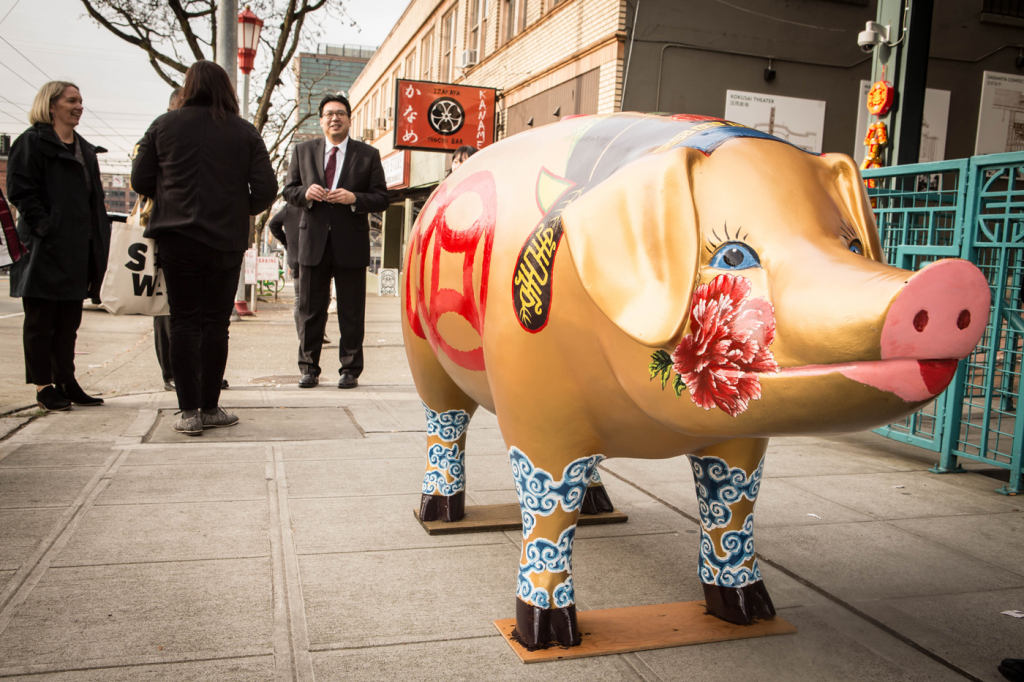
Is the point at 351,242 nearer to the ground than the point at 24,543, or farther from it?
farther from it

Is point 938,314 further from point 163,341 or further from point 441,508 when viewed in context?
point 163,341

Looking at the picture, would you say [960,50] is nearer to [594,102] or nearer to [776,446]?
[594,102]

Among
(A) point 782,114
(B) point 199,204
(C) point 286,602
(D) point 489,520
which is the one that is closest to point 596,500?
(D) point 489,520

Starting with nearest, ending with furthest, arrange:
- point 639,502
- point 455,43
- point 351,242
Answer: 1. point 639,502
2. point 351,242
3. point 455,43

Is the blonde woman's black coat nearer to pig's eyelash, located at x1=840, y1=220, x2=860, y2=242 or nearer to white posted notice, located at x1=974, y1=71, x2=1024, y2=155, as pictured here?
pig's eyelash, located at x1=840, y1=220, x2=860, y2=242

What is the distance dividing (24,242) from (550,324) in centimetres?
416

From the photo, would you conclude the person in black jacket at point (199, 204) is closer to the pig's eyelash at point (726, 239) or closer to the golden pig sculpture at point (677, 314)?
the golden pig sculpture at point (677, 314)

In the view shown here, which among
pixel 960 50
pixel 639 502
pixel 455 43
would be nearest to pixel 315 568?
pixel 639 502

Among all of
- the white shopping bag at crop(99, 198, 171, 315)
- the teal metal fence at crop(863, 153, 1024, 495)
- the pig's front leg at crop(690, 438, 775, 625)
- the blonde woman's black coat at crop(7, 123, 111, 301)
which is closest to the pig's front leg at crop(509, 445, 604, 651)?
the pig's front leg at crop(690, 438, 775, 625)

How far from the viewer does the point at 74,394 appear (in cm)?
502

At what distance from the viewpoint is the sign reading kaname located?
1501 cm

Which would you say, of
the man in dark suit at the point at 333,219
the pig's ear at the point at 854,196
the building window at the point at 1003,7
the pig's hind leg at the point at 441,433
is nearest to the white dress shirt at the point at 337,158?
the man in dark suit at the point at 333,219

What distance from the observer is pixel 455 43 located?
21547 mm

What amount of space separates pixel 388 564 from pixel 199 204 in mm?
2348
